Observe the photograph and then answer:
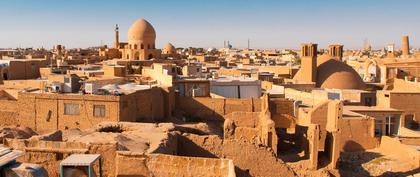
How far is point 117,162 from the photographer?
9.76 meters

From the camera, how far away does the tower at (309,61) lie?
33469 millimetres

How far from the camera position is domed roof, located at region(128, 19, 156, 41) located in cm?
4272

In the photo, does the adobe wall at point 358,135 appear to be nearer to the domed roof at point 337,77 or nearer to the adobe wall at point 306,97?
the adobe wall at point 306,97

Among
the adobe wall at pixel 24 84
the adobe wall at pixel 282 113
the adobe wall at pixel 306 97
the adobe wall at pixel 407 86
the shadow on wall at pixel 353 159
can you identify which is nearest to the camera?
the shadow on wall at pixel 353 159

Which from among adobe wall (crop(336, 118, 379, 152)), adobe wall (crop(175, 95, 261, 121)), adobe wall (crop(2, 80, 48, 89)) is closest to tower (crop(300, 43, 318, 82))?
adobe wall (crop(175, 95, 261, 121))

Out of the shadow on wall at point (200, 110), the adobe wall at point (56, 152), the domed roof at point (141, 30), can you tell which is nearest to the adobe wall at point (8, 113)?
the shadow on wall at point (200, 110)

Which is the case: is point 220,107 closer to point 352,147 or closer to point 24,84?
point 352,147

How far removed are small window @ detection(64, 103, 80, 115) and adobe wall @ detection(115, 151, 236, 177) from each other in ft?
30.8

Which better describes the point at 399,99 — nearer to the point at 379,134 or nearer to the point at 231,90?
the point at 379,134

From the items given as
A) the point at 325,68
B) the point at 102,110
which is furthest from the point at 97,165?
the point at 325,68

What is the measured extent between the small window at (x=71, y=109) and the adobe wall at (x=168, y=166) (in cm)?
937

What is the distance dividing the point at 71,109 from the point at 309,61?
19636mm

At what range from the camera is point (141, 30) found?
42.9 meters

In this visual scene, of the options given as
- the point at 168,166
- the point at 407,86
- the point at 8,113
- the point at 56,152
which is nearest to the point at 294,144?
the point at 168,166
